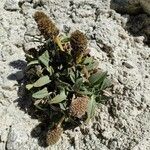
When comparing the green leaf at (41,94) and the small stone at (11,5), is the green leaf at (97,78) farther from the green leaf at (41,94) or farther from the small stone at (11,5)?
the small stone at (11,5)

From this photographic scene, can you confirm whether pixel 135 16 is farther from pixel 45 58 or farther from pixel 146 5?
pixel 45 58

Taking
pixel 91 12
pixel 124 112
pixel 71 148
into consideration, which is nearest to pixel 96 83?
pixel 124 112

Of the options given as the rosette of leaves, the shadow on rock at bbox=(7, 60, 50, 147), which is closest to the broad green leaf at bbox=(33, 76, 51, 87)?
the rosette of leaves

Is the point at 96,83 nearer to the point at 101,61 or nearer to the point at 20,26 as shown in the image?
the point at 101,61

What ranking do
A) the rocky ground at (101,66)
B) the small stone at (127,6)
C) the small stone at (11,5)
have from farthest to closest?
1. the small stone at (11,5)
2. the small stone at (127,6)
3. the rocky ground at (101,66)

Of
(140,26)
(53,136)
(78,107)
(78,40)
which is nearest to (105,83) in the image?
(78,107)

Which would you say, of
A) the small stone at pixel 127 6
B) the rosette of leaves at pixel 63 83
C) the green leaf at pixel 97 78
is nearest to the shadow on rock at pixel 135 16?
the small stone at pixel 127 6

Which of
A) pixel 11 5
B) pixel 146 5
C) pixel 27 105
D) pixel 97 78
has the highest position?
pixel 146 5
